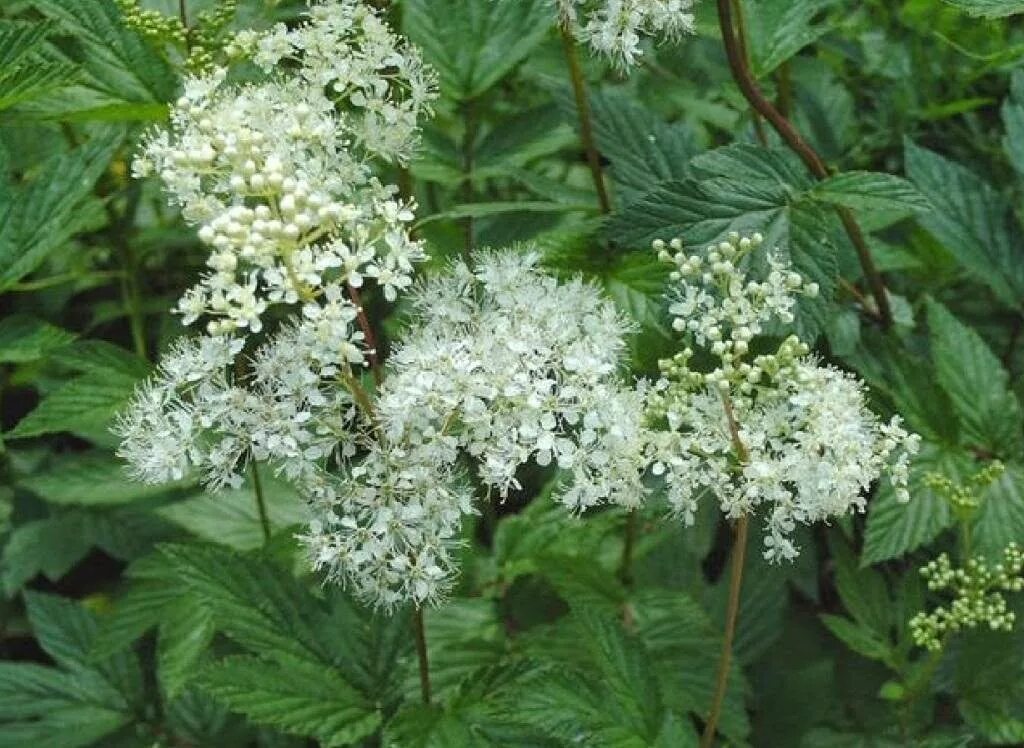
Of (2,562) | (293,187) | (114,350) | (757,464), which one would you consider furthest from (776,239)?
(2,562)

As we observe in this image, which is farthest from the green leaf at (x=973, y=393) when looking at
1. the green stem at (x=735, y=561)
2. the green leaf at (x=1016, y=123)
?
the green stem at (x=735, y=561)

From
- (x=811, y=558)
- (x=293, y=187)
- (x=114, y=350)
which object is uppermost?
(x=293, y=187)

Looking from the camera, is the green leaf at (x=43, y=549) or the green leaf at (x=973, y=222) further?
the green leaf at (x=43, y=549)

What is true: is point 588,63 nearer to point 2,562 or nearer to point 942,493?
point 942,493

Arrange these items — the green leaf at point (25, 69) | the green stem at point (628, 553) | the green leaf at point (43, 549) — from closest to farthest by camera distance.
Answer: the green leaf at point (25, 69)
the green stem at point (628, 553)
the green leaf at point (43, 549)

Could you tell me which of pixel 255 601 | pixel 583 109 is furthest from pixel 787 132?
pixel 255 601

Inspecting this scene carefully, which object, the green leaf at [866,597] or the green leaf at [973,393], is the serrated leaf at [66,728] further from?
the green leaf at [973,393]
